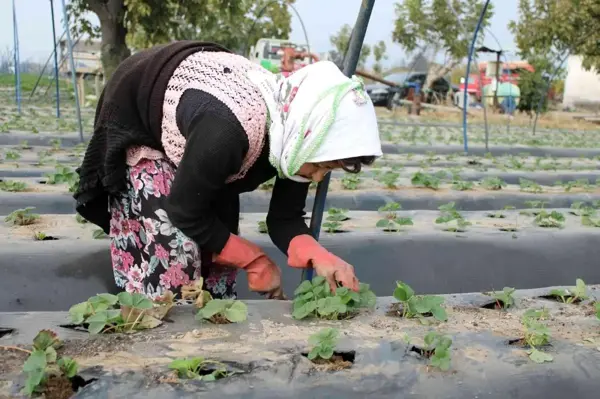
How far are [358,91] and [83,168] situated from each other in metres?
0.87

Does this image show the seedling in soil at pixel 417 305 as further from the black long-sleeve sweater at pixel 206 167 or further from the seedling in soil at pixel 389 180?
the seedling in soil at pixel 389 180

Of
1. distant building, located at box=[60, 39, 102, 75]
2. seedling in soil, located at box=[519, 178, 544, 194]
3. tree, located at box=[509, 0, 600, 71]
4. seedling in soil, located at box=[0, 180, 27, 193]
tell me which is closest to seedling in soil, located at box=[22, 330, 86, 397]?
seedling in soil, located at box=[0, 180, 27, 193]

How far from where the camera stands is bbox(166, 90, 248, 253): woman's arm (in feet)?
5.06

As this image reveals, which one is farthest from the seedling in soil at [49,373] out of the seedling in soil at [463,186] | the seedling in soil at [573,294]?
the seedling in soil at [463,186]

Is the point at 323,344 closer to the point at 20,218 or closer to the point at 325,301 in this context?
the point at 325,301

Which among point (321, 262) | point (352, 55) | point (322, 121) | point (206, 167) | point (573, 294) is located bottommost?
point (573, 294)

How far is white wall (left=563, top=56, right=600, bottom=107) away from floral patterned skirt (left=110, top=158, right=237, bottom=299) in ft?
87.1

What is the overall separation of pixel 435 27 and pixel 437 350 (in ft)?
65.5

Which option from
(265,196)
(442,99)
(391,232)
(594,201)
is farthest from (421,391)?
(442,99)

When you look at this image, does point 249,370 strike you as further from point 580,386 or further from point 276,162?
point 580,386

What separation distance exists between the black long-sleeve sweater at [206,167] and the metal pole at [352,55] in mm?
100

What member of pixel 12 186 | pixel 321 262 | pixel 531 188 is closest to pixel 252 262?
pixel 321 262

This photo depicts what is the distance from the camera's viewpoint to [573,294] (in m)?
1.96

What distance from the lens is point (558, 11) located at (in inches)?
639
